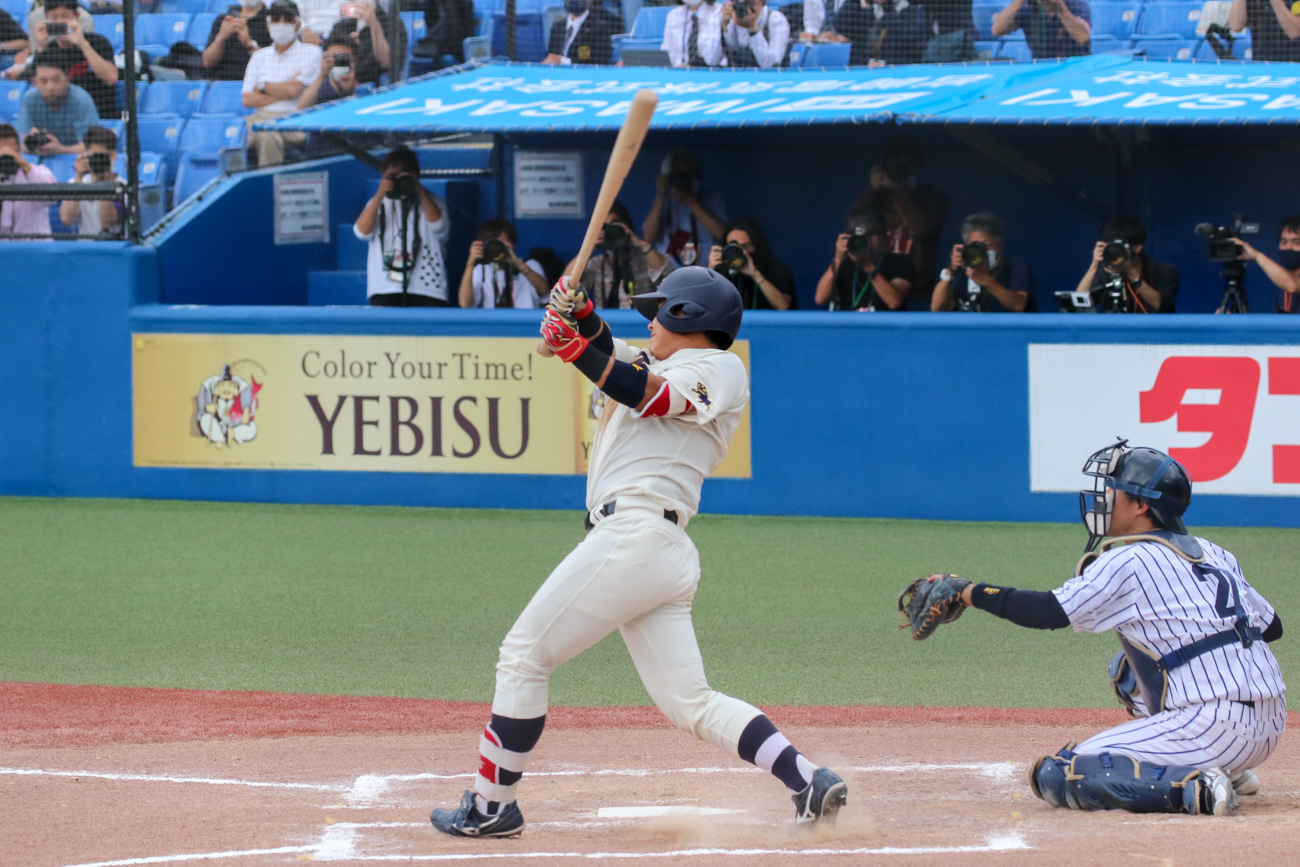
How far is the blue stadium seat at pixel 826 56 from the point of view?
38.1ft

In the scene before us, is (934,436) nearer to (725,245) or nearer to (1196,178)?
(725,245)

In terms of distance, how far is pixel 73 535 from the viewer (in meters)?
9.56

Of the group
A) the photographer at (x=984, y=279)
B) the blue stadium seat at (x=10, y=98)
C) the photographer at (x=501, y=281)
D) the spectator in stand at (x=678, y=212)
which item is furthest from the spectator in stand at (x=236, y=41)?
the photographer at (x=984, y=279)

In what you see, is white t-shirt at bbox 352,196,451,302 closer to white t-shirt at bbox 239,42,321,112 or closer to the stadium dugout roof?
the stadium dugout roof

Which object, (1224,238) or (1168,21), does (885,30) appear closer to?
(1168,21)

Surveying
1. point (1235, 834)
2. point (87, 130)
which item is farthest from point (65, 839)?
point (87, 130)

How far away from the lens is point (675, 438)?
159 inches

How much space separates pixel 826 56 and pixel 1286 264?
367cm

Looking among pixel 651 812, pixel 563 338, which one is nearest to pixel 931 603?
pixel 651 812

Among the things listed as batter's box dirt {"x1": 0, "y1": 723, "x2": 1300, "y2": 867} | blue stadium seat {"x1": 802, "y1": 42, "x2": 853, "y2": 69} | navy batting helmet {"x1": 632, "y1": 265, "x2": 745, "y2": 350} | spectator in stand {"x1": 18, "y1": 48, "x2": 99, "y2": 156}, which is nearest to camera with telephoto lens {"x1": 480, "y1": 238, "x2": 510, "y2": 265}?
blue stadium seat {"x1": 802, "y1": 42, "x2": 853, "y2": 69}

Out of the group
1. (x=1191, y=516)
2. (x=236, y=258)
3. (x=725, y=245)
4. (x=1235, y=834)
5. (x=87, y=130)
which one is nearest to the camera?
(x=1235, y=834)

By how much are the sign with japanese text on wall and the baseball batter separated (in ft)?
18.9

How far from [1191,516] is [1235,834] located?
5760mm

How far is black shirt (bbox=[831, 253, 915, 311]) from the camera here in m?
10.3
